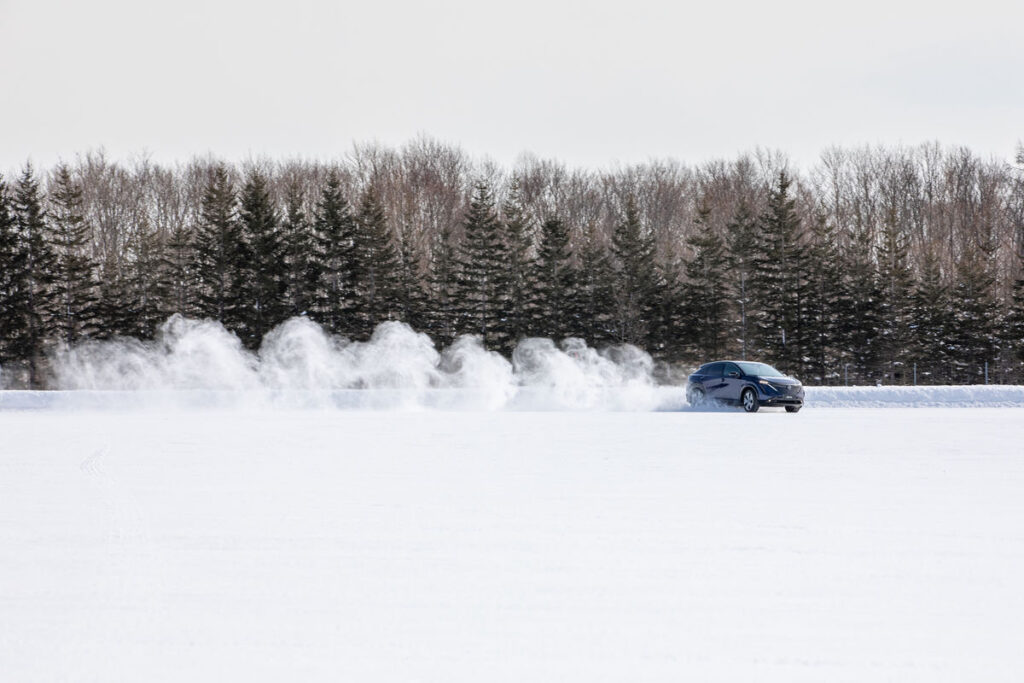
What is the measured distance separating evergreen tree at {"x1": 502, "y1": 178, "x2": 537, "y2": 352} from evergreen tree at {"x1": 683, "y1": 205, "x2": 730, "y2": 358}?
9.92 metres

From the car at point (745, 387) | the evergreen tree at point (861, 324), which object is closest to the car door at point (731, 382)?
the car at point (745, 387)

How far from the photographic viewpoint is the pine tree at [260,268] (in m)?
57.6

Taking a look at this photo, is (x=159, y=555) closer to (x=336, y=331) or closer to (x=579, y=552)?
(x=579, y=552)

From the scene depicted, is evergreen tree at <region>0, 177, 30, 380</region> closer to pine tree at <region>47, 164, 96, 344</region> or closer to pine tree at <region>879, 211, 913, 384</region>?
pine tree at <region>47, 164, 96, 344</region>

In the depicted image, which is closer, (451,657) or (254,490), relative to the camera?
(451,657)

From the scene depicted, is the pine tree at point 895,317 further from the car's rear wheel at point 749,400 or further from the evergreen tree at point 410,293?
the car's rear wheel at point 749,400

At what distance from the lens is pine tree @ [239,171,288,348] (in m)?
57.6

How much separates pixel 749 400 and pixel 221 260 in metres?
40.7

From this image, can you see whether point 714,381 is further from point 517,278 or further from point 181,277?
point 181,277

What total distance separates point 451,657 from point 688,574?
2487 mm

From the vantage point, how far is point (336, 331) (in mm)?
58219

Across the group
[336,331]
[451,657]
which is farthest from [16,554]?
→ [336,331]

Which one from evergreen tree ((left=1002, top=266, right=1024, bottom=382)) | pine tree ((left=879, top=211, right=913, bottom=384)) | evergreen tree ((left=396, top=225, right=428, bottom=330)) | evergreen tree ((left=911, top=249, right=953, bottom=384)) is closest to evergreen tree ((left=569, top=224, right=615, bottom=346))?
evergreen tree ((left=396, top=225, right=428, bottom=330))

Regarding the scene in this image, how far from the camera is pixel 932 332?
5559 centimetres
